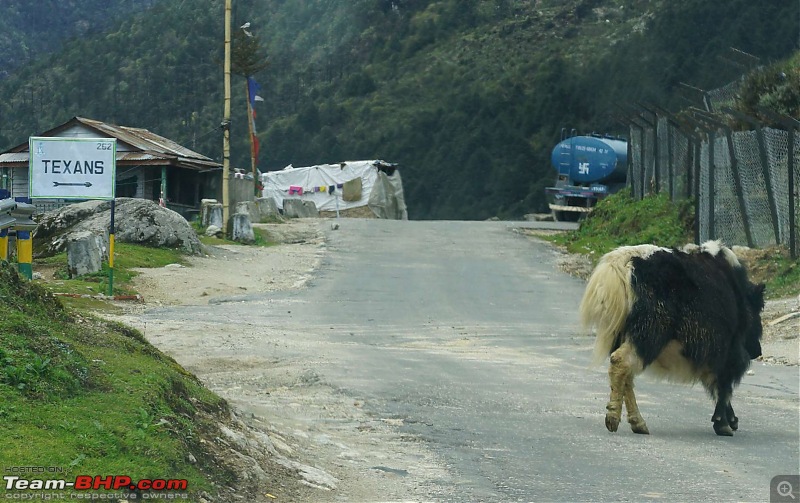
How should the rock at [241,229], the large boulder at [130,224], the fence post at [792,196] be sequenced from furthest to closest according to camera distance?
1. the rock at [241,229]
2. the large boulder at [130,224]
3. the fence post at [792,196]

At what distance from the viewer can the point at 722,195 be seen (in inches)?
902

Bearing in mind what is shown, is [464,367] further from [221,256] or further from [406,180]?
→ [406,180]

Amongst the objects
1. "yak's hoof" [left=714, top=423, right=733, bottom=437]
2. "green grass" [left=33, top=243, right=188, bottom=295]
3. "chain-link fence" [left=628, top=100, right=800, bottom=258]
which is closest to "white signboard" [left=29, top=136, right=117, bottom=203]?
"green grass" [left=33, top=243, right=188, bottom=295]

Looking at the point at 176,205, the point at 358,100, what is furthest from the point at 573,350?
the point at 358,100


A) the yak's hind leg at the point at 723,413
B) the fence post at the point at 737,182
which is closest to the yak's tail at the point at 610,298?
the yak's hind leg at the point at 723,413

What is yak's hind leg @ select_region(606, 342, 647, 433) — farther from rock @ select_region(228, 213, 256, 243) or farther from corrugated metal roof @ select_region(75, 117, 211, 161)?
corrugated metal roof @ select_region(75, 117, 211, 161)

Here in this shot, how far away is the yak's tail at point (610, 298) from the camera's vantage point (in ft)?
31.5

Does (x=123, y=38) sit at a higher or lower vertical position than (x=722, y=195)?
higher

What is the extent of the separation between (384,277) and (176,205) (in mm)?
21661

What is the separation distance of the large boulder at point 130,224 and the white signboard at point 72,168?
18.8ft

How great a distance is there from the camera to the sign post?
739 inches

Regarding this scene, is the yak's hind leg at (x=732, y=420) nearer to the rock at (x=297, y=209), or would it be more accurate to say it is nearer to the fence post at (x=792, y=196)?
the fence post at (x=792, y=196)

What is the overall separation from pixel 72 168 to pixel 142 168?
25229 mm

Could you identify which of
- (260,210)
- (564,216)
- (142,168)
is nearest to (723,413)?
(260,210)
